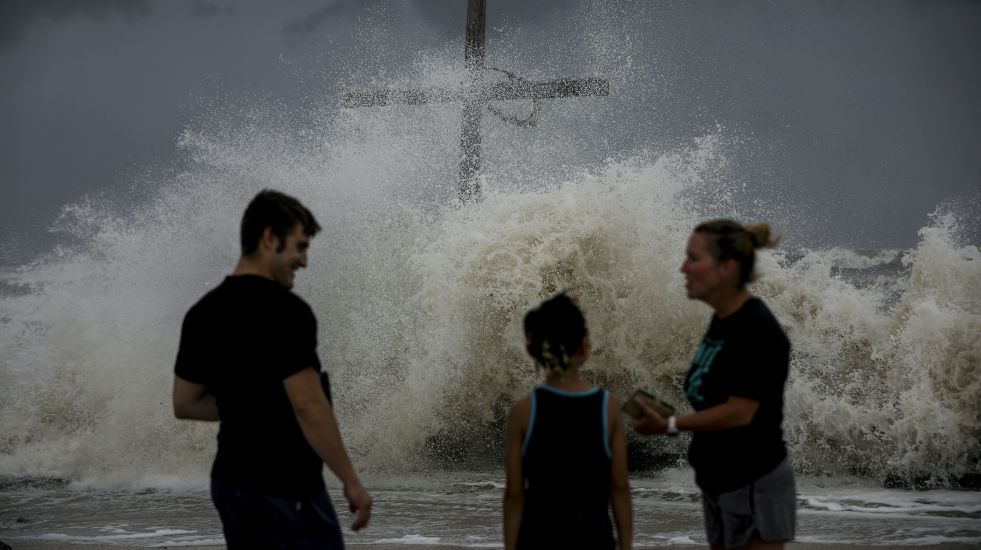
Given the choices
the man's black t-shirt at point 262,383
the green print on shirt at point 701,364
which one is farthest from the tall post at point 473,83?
the man's black t-shirt at point 262,383

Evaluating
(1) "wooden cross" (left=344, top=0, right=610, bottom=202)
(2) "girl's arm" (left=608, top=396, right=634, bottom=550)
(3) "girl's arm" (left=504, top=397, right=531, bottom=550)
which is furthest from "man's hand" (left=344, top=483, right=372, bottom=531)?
(1) "wooden cross" (left=344, top=0, right=610, bottom=202)

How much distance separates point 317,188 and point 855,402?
22.2 ft

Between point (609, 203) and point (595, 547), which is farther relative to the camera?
point (609, 203)

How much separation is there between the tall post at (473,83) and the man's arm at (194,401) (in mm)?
10982

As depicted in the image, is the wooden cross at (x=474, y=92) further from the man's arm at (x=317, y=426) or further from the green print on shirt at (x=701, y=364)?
the man's arm at (x=317, y=426)

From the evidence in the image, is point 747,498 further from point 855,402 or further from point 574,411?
point 855,402

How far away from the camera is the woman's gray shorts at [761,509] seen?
8.31 feet

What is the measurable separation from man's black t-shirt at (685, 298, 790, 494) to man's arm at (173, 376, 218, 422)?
136 cm

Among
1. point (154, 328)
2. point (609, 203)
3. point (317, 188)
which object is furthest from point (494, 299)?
point (154, 328)

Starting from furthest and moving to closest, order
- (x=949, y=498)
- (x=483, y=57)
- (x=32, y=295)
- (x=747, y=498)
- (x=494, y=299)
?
(x=483, y=57) → (x=32, y=295) → (x=494, y=299) → (x=949, y=498) → (x=747, y=498)

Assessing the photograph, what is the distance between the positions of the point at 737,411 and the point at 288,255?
1.27 m

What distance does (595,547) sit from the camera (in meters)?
2.36

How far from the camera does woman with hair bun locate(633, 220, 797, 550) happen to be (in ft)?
8.25

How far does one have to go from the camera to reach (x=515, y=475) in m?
2.40
